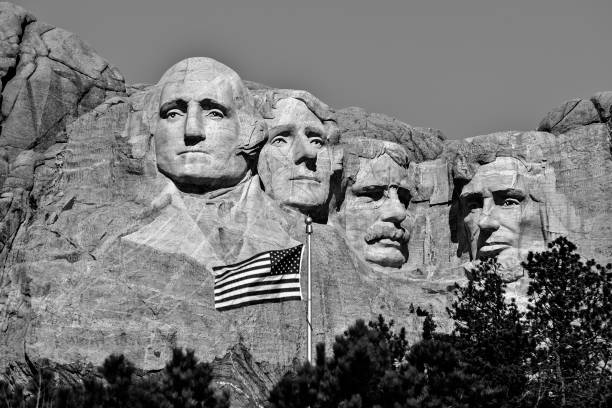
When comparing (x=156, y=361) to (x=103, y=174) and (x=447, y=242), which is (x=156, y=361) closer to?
(x=103, y=174)

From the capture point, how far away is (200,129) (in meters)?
33.6

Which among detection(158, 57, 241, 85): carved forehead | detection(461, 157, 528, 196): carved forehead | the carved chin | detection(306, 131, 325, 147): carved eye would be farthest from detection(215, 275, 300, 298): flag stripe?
detection(461, 157, 528, 196): carved forehead

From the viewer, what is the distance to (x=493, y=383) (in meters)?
30.1

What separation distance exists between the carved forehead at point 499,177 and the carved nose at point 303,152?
3195 mm

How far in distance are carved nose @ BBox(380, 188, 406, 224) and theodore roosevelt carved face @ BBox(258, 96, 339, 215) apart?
141cm

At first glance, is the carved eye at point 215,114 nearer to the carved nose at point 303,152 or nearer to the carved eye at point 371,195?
the carved nose at point 303,152

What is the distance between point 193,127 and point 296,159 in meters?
2.38

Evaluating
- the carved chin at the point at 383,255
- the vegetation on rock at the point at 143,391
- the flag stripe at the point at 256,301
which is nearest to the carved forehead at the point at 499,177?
the carved chin at the point at 383,255

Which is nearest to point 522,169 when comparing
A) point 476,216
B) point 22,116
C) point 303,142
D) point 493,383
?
point 476,216

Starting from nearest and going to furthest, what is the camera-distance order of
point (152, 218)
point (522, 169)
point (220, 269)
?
point (220, 269) → point (152, 218) → point (522, 169)

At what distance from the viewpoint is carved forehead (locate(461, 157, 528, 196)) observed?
35.6 m

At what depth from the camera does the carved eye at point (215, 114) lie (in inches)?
1335

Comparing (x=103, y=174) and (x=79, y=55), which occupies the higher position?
(x=79, y=55)

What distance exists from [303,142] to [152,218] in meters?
3.62
